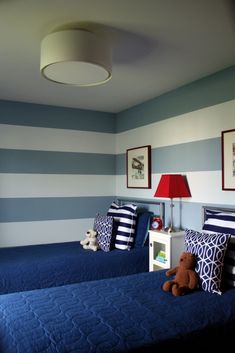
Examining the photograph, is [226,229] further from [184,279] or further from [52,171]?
[52,171]

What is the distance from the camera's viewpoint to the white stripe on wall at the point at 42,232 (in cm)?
384

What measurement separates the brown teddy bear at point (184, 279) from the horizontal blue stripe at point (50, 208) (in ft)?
7.18

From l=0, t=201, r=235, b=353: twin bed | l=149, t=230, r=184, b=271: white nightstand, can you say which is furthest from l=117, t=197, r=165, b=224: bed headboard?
l=0, t=201, r=235, b=353: twin bed

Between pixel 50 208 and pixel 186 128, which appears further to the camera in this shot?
pixel 50 208

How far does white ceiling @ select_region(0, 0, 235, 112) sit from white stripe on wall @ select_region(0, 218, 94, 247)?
1.62m

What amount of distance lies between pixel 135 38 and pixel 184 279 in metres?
1.73

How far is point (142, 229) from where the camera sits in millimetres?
3600

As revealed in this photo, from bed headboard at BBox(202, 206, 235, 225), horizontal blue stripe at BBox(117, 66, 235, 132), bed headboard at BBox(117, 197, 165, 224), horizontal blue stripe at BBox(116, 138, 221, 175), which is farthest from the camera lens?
bed headboard at BBox(117, 197, 165, 224)

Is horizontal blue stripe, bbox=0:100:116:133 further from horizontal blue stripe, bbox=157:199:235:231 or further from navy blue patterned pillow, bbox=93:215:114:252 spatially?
horizontal blue stripe, bbox=157:199:235:231

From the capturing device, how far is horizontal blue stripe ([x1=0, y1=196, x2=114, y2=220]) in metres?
3.86

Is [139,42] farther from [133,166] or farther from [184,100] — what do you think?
[133,166]

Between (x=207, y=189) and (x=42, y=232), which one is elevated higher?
(x=207, y=189)

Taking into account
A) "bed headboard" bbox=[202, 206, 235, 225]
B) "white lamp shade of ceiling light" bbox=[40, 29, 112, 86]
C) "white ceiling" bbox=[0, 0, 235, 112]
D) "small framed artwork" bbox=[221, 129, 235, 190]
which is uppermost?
"white ceiling" bbox=[0, 0, 235, 112]

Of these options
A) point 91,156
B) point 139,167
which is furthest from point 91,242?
point 91,156
